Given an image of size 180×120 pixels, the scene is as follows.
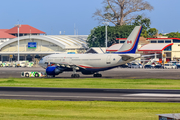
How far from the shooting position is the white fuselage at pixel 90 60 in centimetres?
5409

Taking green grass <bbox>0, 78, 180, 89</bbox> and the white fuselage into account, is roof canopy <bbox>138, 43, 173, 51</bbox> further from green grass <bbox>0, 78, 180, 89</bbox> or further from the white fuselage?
green grass <bbox>0, 78, 180, 89</bbox>

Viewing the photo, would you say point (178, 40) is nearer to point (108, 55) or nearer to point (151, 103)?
point (108, 55)

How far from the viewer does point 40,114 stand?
2038 centimetres

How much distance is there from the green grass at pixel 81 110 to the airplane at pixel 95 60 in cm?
2896

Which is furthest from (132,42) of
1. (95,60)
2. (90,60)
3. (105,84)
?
(105,84)

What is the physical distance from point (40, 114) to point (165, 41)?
101800 mm

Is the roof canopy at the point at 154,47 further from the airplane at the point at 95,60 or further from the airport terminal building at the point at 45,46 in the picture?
the airplane at the point at 95,60

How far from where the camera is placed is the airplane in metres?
54.0

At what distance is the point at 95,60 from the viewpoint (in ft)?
183

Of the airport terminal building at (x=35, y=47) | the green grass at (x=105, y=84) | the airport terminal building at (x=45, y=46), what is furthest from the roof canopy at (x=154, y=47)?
the green grass at (x=105, y=84)

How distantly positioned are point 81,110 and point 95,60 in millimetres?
34173

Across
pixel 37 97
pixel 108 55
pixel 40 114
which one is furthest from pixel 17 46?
pixel 40 114

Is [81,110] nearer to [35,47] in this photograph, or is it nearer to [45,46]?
[45,46]

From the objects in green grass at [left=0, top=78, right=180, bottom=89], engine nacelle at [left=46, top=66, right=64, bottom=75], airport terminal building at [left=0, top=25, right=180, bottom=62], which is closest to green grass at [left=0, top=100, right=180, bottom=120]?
green grass at [left=0, top=78, right=180, bottom=89]
